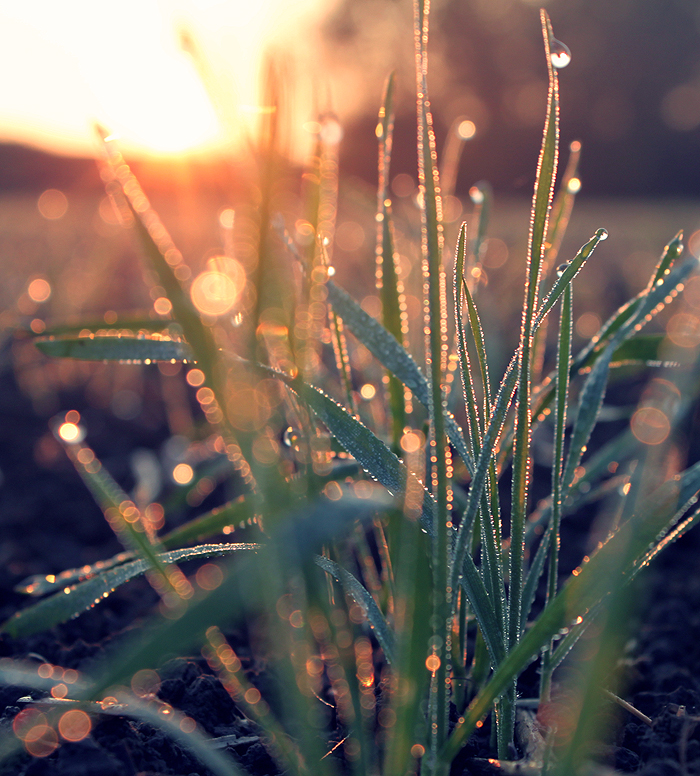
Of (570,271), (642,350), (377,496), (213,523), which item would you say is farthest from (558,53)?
(213,523)

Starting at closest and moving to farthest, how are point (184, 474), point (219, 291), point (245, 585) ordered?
point (245, 585), point (219, 291), point (184, 474)

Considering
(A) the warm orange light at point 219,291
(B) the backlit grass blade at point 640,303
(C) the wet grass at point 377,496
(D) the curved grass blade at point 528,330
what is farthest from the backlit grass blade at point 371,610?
(B) the backlit grass blade at point 640,303

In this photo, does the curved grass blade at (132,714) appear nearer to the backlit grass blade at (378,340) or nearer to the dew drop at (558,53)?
the backlit grass blade at (378,340)

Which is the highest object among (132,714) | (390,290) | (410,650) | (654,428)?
(390,290)

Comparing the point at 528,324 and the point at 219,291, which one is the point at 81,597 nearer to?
the point at 219,291

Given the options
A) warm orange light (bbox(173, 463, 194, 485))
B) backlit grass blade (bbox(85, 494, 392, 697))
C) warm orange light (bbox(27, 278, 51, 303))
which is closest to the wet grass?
backlit grass blade (bbox(85, 494, 392, 697))

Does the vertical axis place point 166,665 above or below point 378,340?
below

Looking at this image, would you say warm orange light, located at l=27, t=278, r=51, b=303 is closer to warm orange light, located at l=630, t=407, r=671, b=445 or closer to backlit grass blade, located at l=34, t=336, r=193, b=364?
backlit grass blade, located at l=34, t=336, r=193, b=364
